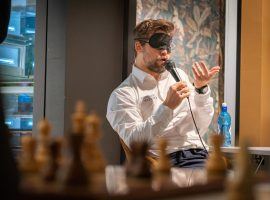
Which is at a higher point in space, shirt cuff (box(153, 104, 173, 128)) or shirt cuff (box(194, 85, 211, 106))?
shirt cuff (box(194, 85, 211, 106))

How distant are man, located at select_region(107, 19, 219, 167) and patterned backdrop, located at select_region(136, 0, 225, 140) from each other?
0.92 meters

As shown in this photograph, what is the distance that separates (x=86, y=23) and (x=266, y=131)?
1.99m

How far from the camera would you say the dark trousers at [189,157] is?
2.43 metres

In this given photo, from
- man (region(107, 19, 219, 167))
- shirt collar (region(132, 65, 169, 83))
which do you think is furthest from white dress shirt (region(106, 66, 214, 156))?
shirt collar (region(132, 65, 169, 83))

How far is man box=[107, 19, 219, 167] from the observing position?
259 centimetres

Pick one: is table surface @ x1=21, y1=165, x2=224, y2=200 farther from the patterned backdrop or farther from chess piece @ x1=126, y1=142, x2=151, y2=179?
the patterned backdrop

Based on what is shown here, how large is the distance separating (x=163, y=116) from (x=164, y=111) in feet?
0.09

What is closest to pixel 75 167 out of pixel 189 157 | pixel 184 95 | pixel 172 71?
pixel 189 157

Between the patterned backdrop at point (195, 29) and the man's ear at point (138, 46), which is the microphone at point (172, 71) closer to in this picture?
the man's ear at point (138, 46)

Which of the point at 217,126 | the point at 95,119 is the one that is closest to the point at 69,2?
the point at 217,126

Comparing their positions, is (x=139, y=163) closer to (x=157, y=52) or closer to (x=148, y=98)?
(x=148, y=98)

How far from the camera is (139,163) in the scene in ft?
2.53

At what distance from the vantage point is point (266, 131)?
443 centimetres

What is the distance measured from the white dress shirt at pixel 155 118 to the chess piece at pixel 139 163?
1733 millimetres
